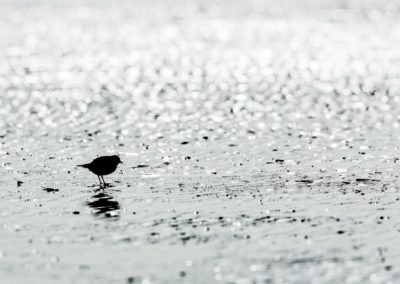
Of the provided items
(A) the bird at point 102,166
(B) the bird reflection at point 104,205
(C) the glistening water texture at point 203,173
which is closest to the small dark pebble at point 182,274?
(C) the glistening water texture at point 203,173

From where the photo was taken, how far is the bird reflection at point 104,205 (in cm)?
2490

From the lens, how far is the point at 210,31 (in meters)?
135

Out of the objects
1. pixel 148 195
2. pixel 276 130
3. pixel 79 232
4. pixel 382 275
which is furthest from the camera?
pixel 276 130

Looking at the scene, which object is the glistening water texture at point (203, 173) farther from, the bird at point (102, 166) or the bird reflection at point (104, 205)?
the bird at point (102, 166)

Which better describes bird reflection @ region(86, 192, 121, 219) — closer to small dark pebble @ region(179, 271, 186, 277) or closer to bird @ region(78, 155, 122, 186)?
bird @ region(78, 155, 122, 186)

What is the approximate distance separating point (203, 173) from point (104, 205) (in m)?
5.55

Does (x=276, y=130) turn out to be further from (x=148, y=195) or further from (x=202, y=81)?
(x=202, y=81)

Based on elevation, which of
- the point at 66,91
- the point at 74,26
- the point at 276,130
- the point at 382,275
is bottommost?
the point at 382,275

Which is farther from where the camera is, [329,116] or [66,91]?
[66,91]

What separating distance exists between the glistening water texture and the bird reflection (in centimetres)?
6

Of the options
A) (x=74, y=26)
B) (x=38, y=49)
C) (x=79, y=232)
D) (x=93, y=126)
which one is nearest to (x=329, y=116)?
(x=93, y=126)

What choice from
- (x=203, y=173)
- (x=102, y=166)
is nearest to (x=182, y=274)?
(x=102, y=166)

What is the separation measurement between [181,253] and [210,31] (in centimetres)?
11557

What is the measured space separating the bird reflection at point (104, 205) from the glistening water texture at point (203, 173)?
57 millimetres
